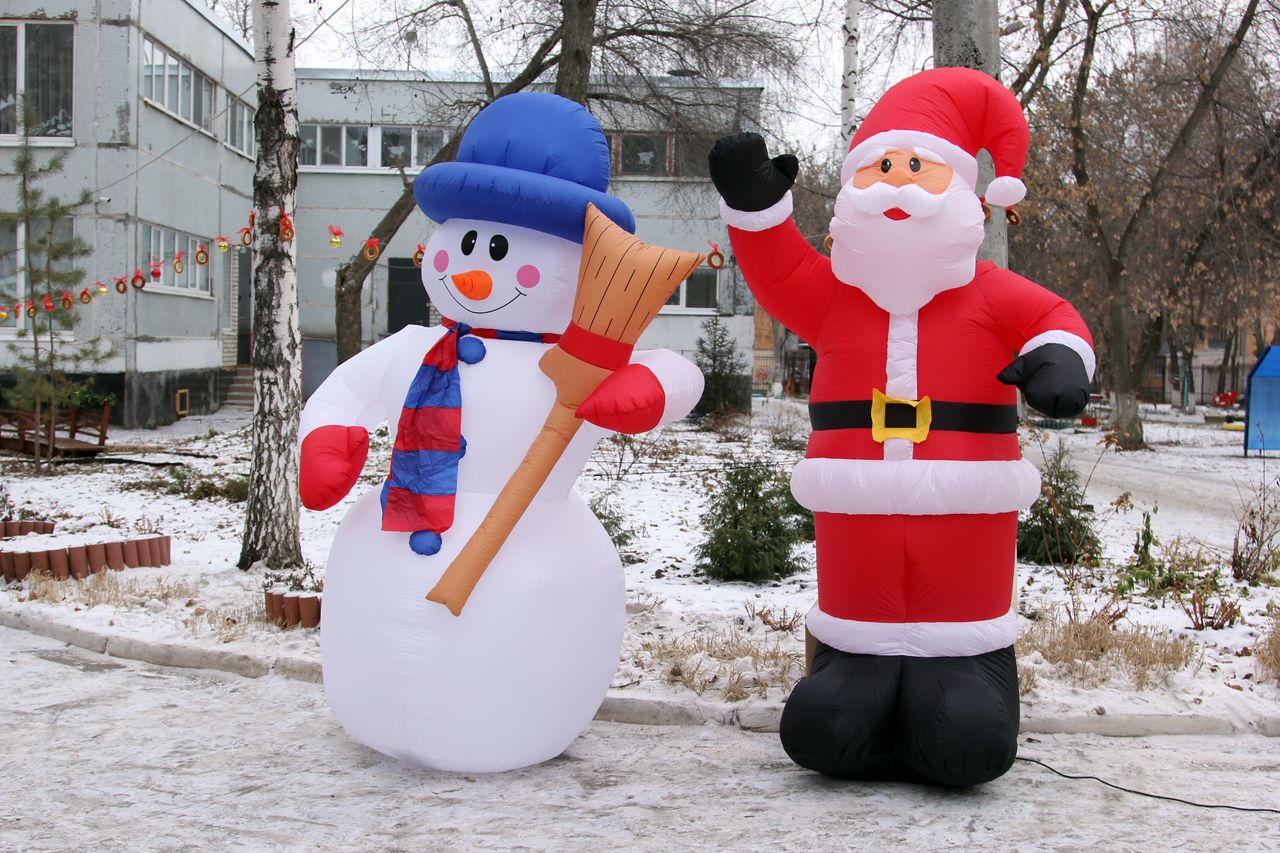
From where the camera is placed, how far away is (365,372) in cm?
405

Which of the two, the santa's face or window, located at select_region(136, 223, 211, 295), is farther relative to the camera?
window, located at select_region(136, 223, 211, 295)

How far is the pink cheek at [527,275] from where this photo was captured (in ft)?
12.8

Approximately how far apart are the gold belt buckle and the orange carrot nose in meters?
1.39

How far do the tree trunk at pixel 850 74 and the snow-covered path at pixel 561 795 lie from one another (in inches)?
312

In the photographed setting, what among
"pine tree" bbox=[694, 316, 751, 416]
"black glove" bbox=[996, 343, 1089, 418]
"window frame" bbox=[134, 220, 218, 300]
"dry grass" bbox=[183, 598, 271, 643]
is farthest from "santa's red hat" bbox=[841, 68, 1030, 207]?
"window frame" bbox=[134, 220, 218, 300]

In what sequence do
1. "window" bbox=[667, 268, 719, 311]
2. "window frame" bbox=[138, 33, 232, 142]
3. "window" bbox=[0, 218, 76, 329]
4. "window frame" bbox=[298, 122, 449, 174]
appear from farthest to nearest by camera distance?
"window frame" bbox=[298, 122, 449, 174], "window" bbox=[667, 268, 719, 311], "window frame" bbox=[138, 33, 232, 142], "window" bbox=[0, 218, 76, 329]

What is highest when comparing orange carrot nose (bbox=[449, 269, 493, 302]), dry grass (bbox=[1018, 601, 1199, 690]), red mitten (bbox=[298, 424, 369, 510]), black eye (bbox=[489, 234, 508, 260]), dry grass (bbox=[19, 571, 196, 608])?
black eye (bbox=[489, 234, 508, 260])

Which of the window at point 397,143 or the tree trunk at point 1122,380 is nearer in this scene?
the tree trunk at point 1122,380

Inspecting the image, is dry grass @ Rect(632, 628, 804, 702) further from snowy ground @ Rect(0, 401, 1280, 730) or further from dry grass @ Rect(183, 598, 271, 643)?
dry grass @ Rect(183, 598, 271, 643)

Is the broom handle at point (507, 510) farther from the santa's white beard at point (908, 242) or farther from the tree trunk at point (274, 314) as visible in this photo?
the tree trunk at point (274, 314)

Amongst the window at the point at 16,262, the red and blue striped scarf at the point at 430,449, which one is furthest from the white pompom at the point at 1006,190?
the window at the point at 16,262

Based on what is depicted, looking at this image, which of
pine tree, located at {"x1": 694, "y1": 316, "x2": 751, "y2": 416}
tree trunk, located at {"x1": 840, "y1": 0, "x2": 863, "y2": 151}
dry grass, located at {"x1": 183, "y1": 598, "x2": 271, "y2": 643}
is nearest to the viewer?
dry grass, located at {"x1": 183, "y1": 598, "x2": 271, "y2": 643}

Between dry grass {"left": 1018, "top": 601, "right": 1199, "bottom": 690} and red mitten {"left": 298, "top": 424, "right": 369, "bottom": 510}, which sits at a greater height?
red mitten {"left": 298, "top": 424, "right": 369, "bottom": 510}

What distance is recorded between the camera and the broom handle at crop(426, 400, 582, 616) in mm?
3600
